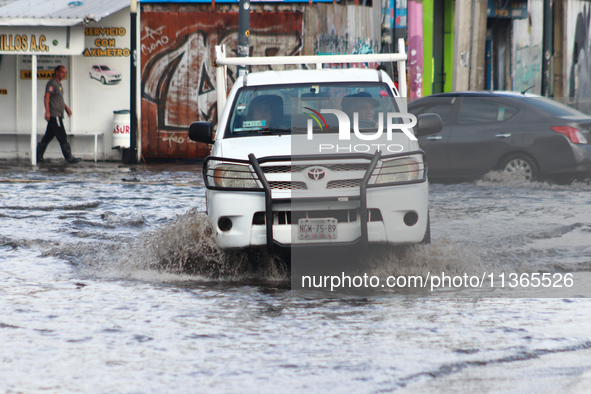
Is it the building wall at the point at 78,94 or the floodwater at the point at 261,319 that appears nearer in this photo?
the floodwater at the point at 261,319

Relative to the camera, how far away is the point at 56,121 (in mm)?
19422

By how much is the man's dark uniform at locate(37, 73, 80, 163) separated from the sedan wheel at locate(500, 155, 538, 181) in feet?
31.3

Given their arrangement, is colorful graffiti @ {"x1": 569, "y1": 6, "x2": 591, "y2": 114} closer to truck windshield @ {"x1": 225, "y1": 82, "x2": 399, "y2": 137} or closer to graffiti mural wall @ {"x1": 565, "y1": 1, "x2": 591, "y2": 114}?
graffiti mural wall @ {"x1": 565, "y1": 1, "x2": 591, "y2": 114}

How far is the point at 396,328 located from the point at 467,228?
4895mm

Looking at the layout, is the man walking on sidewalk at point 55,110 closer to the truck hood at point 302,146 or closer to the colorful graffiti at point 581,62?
the truck hood at point 302,146

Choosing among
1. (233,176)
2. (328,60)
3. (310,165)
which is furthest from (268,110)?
(310,165)

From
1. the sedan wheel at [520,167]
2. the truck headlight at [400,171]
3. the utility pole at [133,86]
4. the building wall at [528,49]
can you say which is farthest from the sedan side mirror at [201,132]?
the building wall at [528,49]

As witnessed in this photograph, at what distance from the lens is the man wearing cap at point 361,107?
8000 millimetres

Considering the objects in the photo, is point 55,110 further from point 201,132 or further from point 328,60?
point 328,60

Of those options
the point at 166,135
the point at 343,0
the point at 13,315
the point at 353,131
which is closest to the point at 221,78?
the point at 353,131

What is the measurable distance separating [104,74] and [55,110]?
1898mm

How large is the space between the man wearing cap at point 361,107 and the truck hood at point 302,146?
44 cm

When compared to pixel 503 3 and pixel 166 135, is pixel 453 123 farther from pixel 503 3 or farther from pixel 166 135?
pixel 503 3

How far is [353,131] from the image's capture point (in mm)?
7805
